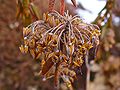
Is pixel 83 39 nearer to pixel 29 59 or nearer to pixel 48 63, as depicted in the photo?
pixel 48 63

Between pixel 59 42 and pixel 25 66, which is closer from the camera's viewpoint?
pixel 59 42

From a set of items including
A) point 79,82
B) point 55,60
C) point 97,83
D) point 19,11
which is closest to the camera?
point 55,60

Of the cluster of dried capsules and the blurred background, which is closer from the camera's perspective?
the cluster of dried capsules

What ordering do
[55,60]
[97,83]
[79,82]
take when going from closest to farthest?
[55,60]
[79,82]
[97,83]

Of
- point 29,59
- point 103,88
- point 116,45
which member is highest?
point 29,59

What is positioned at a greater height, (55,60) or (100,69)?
(55,60)

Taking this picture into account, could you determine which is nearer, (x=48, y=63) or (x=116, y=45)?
(x=48, y=63)

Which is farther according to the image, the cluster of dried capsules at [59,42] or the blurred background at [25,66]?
the blurred background at [25,66]

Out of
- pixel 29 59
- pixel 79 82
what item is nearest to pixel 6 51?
pixel 29 59
